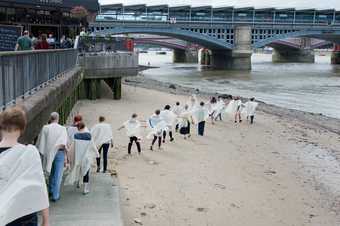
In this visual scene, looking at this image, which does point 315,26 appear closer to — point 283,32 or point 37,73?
point 283,32

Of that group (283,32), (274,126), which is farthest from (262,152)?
(283,32)

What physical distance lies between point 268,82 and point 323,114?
22.9 metres

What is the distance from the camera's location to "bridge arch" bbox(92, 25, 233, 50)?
193 ft

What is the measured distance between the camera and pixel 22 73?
7379 mm

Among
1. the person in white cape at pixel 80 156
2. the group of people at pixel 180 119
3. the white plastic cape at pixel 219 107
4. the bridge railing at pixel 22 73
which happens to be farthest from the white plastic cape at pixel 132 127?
the white plastic cape at pixel 219 107

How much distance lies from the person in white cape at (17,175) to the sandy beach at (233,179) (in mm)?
4654

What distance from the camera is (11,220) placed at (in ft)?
10.8

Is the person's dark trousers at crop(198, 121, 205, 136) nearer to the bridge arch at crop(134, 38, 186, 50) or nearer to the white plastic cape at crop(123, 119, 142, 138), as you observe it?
the white plastic cape at crop(123, 119, 142, 138)

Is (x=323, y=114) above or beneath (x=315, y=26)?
beneath

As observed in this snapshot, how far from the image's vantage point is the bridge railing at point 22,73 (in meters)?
6.19

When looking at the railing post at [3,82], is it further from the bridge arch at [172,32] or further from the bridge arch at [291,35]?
the bridge arch at [291,35]

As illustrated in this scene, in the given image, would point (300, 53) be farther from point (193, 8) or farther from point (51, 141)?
point (51, 141)

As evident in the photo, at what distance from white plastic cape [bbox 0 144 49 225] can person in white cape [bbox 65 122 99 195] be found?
4.28 m

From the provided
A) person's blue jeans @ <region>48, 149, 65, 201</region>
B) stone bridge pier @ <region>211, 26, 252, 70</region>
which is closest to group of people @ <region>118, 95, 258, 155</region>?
person's blue jeans @ <region>48, 149, 65, 201</region>
